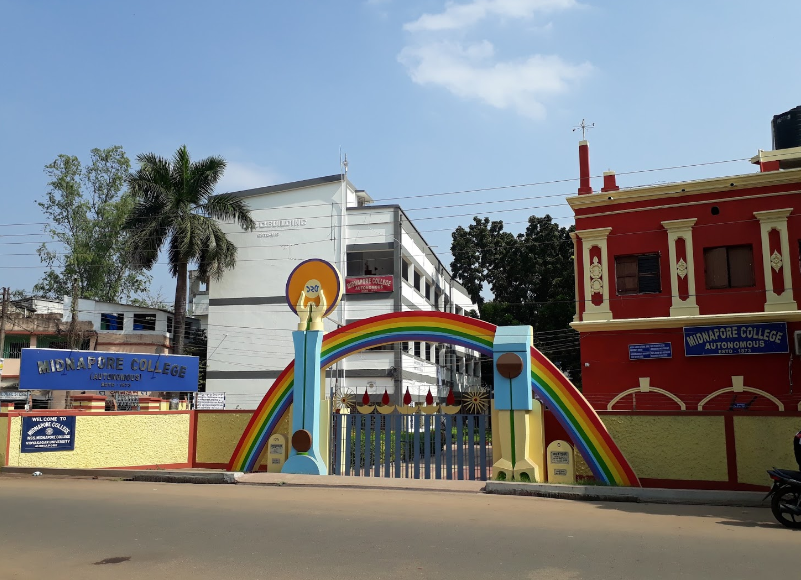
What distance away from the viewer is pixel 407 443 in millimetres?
16703

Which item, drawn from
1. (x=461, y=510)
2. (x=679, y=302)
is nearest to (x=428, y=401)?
(x=461, y=510)

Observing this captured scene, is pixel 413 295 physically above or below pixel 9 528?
above

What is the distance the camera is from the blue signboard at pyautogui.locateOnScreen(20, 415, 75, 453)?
731 inches

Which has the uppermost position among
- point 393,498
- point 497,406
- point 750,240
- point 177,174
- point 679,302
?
point 177,174

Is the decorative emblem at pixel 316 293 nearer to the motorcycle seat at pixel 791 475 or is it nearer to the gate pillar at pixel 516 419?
the gate pillar at pixel 516 419

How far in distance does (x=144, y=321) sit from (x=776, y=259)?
1332 inches

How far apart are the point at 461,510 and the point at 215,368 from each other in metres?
28.9

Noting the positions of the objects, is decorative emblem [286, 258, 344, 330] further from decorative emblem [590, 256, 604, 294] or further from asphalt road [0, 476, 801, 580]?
decorative emblem [590, 256, 604, 294]

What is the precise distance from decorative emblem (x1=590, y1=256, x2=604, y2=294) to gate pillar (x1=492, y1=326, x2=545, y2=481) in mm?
7825

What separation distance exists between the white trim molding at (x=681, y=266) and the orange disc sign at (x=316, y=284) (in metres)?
10.7

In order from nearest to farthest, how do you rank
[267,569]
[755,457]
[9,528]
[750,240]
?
[267,569], [9,528], [755,457], [750,240]

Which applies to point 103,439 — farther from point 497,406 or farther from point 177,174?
point 177,174

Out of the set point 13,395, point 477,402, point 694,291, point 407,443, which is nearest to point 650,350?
point 694,291

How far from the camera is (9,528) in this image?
9547 millimetres
